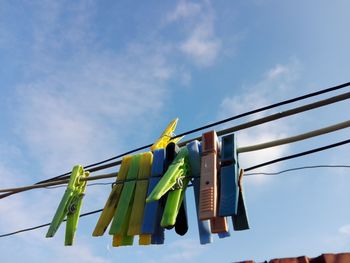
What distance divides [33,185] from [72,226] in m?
1.12

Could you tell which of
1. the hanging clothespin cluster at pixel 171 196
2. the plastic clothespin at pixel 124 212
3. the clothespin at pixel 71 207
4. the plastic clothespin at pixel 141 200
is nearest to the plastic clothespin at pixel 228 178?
the hanging clothespin cluster at pixel 171 196

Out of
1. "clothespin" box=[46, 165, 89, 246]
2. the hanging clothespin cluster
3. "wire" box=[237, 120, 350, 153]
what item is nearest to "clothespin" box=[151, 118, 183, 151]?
the hanging clothespin cluster

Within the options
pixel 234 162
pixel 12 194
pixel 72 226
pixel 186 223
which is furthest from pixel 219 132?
pixel 12 194

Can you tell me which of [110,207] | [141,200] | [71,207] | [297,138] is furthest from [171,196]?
[71,207]

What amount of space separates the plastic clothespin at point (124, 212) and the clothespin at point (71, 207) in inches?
20.2

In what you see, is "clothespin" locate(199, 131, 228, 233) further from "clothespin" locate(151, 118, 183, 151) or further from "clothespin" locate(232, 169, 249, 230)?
"clothespin" locate(151, 118, 183, 151)

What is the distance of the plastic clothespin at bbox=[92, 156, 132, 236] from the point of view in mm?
3270

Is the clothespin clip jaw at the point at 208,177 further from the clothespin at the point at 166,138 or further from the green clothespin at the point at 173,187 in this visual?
the clothespin at the point at 166,138

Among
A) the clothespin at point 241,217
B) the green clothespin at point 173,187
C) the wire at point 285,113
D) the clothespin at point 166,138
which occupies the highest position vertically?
the clothespin at point 166,138

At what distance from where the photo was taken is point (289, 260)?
1.93 m

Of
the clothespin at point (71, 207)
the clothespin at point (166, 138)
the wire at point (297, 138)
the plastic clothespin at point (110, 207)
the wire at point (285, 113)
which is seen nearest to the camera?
the wire at point (297, 138)

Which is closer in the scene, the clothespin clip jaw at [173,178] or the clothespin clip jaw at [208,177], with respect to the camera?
the clothespin clip jaw at [208,177]

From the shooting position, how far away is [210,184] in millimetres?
2816

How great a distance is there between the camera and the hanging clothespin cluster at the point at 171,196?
9.04 feet
